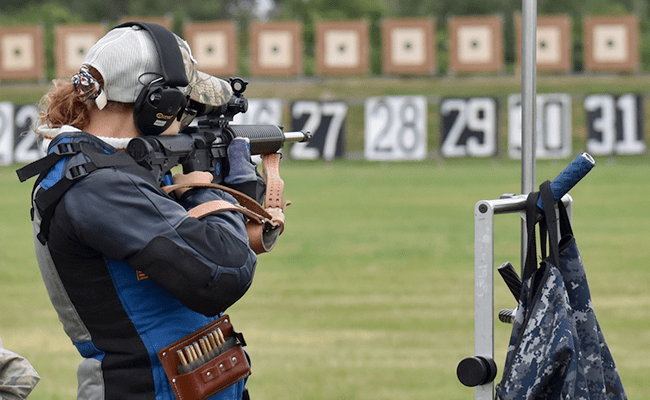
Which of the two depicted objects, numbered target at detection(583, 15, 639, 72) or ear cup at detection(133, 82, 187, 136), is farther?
numbered target at detection(583, 15, 639, 72)

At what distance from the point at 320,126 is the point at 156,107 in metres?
27.8

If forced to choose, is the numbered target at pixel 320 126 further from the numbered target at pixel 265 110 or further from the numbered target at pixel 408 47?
the numbered target at pixel 408 47

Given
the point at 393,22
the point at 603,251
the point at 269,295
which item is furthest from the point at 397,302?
the point at 393,22

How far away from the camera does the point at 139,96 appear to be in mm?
2273

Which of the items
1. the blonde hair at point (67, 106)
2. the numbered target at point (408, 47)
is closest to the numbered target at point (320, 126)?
the numbered target at point (408, 47)

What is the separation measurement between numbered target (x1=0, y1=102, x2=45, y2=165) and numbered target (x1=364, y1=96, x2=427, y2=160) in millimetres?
9559

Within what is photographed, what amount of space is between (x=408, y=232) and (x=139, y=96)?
10.4 m

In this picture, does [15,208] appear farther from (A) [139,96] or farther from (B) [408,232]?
(A) [139,96]

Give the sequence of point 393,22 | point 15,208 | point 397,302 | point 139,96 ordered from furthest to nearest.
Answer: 1. point 393,22
2. point 15,208
3. point 397,302
4. point 139,96

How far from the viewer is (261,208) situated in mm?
2506

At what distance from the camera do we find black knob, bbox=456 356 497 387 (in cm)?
231

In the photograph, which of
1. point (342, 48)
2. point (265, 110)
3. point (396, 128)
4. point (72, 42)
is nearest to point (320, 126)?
point (265, 110)

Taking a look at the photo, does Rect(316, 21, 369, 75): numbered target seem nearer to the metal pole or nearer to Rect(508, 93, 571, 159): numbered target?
Rect(508, 93, 571, 159): numbered target

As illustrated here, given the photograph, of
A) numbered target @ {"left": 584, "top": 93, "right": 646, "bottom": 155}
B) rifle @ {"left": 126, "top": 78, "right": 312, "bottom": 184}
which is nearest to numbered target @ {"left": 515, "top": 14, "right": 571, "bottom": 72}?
numbered target @ {"left": 584, "top": 93, "right": 646, "bottom": 155}
